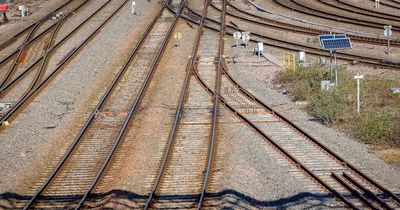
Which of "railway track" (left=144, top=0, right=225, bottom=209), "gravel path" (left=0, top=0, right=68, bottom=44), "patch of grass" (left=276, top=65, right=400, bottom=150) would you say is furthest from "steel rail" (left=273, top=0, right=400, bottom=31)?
"gravel path" (left=0, top=0, right=68, bottom=44)

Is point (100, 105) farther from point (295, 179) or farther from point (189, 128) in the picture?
point (295, 179)

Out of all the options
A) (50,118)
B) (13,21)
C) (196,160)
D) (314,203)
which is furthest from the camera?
(13,21)

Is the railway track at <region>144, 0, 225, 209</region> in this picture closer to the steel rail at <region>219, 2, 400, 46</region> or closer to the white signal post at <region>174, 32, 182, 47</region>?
the white signal post at <region>174, 32, 182, 47</region>

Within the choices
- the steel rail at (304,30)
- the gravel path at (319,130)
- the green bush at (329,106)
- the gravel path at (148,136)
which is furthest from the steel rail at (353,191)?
the steel rail at (304,30)

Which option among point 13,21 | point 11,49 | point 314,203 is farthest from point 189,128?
point 13,21

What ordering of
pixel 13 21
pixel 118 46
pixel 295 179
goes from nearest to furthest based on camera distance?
pixel 295 179, pixel 118 46, pixel 13 21

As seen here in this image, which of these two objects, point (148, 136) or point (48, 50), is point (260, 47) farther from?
point (148, 136)
